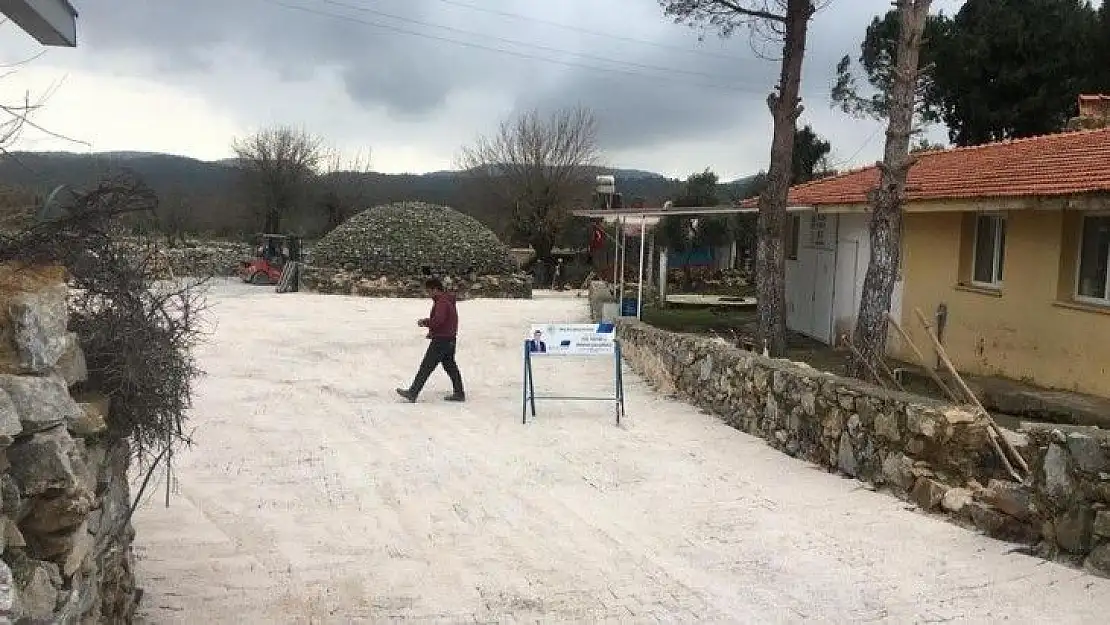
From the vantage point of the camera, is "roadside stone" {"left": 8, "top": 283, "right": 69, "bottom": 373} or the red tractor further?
the red tractor

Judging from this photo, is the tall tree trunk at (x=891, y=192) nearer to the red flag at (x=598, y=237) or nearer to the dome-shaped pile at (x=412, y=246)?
the dome-shaped pile at (x=412, y=246)

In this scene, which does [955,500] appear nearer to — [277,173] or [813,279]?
[813,279]

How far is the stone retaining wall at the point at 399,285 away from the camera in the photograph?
33.2 meters

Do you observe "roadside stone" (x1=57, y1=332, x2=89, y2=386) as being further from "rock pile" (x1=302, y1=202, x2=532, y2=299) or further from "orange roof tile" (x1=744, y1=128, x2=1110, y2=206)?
"rock pile" (x1=302, y1=202, x2=532, y2=299)

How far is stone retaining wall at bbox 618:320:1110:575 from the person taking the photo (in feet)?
19.2

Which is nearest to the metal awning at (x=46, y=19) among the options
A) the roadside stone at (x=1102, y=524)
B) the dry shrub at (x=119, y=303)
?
the dry shrub at (x=119, y=303)

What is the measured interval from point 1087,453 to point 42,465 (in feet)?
18.7

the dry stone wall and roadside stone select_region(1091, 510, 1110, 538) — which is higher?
the dry stone wall

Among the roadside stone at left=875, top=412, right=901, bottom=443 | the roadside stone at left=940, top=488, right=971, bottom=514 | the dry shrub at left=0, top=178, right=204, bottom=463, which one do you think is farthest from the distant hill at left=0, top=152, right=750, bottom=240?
the dry shrub at left=0, top=178, right=204, bottom=463

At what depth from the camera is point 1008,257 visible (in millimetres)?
13750

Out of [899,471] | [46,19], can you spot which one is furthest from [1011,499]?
[46,19]

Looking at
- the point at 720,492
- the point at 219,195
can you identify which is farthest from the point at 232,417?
the point at 219,195

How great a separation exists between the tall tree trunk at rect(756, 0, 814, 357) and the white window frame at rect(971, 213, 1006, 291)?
319cm

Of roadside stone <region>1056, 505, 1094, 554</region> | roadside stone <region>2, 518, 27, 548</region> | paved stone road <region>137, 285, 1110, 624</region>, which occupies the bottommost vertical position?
paved stone road <region>137, 285, 1110, 624</region>
